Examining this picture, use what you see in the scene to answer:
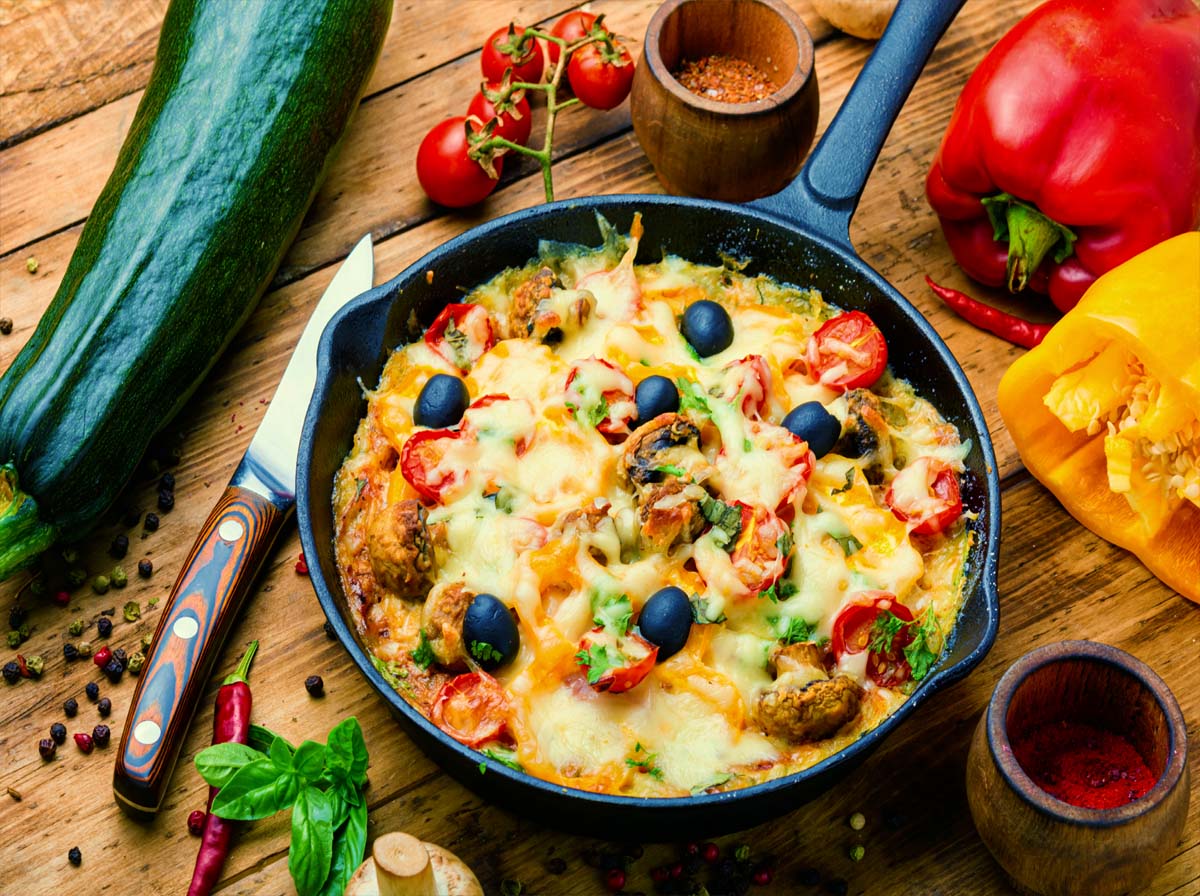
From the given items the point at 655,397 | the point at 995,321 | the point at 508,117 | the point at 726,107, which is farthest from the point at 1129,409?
the point at 508,117

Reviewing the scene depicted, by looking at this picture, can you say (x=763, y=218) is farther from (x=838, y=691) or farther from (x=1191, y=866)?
(x=1191, y=866)

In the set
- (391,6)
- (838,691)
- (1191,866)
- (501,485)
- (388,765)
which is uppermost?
(391,6)

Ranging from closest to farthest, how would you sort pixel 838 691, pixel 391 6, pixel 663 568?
1. pixel 838 691
2. pixel 663 568
3. pixel 391 6

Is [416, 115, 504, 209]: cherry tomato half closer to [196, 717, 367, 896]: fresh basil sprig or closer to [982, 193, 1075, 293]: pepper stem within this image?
[982, 193, 1075, 293]: pepper stem

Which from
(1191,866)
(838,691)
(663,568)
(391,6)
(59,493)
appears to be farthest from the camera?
(391,6)

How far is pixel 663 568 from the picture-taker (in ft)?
10.6

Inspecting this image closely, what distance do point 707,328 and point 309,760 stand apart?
1532 mm

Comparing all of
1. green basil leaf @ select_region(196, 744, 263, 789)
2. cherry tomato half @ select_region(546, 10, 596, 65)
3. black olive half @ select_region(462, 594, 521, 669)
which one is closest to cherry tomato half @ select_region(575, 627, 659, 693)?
black olive half @ select_region(462, 594, 521, 669)

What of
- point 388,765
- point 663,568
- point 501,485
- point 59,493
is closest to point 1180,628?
point 663,568

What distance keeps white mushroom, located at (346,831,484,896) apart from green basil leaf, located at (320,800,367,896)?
0.20 m

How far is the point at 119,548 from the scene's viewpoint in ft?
12.6

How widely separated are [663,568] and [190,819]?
4.59ft

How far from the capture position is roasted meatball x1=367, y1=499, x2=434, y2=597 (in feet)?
10.4

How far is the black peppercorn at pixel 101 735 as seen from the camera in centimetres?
354
